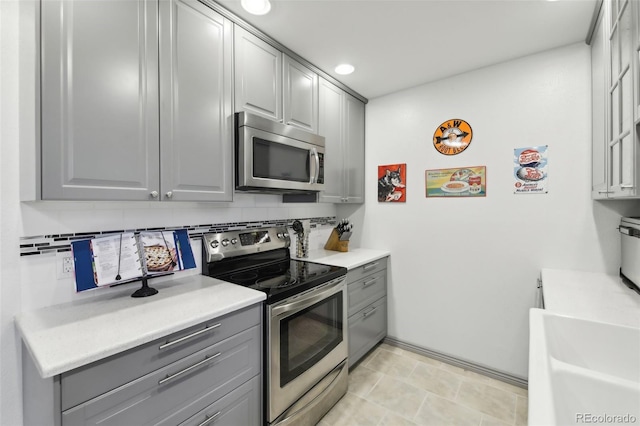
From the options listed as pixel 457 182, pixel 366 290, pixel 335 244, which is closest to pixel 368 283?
pixel 366 290

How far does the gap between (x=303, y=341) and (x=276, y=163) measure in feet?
3.61

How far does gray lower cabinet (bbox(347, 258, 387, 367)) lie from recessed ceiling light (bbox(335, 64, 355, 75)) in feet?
5.26

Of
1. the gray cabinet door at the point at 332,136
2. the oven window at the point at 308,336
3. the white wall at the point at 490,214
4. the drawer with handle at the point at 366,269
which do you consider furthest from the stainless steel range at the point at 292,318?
the white wall at the point at 490,214

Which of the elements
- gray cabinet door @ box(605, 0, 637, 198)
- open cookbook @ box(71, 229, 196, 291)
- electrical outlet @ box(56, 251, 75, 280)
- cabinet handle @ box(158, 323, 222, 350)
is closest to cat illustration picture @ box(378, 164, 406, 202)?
gray cabinet door @ box(605, 0, 637, 198)

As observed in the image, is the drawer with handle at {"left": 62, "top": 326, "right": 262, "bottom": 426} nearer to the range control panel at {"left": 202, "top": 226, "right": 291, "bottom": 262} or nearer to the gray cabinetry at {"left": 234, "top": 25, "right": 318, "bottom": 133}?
the range control panel at {"left": 202, "top": 226, "right": 291, "bottom": 262}

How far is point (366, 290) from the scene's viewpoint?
246 centimetres

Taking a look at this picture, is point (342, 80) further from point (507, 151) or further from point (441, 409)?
point (441, 409)

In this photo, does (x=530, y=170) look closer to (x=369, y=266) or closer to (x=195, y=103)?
(x=369, y=266)

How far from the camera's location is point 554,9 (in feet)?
5.32

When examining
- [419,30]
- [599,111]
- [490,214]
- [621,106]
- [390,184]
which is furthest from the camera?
[390,184]

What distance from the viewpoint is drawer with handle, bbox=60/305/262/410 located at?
888 millimetres

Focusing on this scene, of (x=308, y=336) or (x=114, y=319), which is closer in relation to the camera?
(x=114, y=319)

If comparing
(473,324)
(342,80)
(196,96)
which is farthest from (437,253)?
(196,96)

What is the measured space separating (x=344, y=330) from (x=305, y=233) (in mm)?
836
